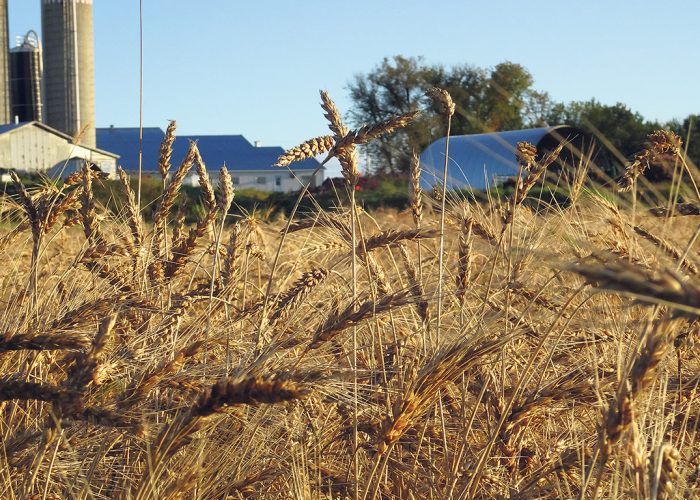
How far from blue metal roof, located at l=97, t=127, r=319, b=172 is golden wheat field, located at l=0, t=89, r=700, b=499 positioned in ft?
197

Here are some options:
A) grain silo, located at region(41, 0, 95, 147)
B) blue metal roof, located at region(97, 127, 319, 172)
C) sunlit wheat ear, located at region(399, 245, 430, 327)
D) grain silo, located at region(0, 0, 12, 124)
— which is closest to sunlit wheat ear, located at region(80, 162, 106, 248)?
sunlit wheat ear, located at region(399, 245, 430, 327)

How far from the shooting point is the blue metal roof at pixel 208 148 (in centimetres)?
6594

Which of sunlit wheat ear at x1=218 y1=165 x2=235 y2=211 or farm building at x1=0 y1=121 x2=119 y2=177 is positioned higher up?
sunlit wheat ear at x1=218 y1=165 x2=235 y2=211

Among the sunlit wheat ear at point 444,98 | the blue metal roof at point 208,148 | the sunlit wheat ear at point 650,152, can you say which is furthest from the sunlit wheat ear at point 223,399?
the blue metal roof at point 208,148

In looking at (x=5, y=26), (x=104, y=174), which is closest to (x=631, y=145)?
(x=5, y=26)

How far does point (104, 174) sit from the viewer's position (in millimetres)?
4781

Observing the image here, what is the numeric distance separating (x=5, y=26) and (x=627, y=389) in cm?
5055

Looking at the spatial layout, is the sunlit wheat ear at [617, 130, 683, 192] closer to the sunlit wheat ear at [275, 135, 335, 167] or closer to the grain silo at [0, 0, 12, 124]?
the sunlit wheat ear at [275, 135, 335, 167]

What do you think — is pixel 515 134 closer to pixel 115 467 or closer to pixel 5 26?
pixel 5 26

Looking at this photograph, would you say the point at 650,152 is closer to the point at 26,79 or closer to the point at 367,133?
the point at 367,133

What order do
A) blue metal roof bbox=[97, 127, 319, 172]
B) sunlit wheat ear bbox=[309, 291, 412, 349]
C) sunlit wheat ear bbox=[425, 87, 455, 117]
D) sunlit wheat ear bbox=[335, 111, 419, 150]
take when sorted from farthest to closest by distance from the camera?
blue metal roof bbox=[97, 127, 319, 172] → sunlit wheat ear bbox=[425, 87, 455, 117] → sunlit wheat ear bbox=[335, 111, 419, 150] → sunlit wheat ear bbox=[309, 291, 412, 349]

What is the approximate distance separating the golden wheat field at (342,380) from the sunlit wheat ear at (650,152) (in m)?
0.01

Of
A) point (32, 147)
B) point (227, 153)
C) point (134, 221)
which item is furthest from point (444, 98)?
point (227, 153)

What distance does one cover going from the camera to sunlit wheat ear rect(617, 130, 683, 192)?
335cm
